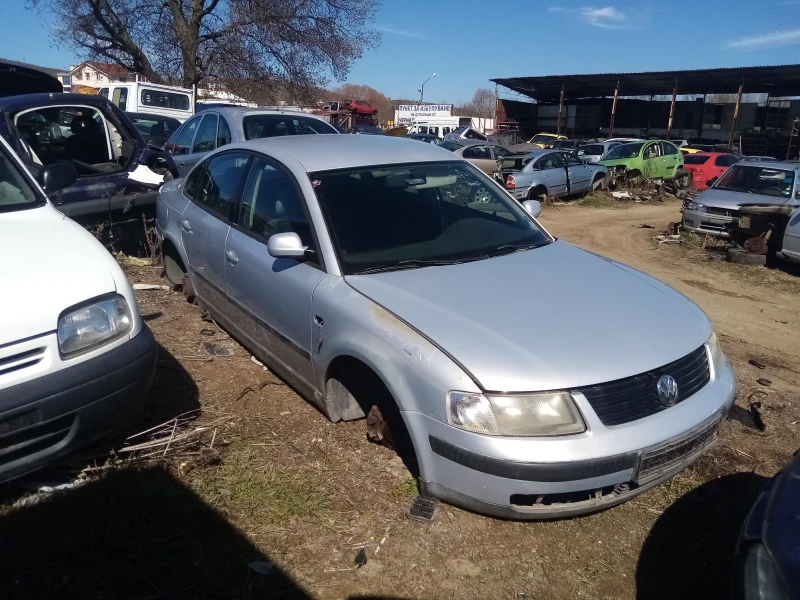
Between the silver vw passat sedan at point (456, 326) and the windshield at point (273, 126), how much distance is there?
13.4ft

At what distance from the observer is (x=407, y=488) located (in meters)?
3.21

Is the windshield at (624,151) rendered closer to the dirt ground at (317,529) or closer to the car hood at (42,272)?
the dirt ground at (317,529)

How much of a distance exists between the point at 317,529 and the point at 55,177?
2.96 meters

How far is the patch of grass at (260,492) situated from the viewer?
3.00 m

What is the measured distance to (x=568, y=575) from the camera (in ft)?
8.95

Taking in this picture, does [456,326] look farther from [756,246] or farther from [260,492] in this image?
[756,246]

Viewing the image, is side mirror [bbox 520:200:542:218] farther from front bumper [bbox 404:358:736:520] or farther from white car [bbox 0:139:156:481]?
white car [bbox 0:139:156:481]

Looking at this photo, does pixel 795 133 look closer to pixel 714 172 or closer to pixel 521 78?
pixel 521 78

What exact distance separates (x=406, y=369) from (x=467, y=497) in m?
0.60

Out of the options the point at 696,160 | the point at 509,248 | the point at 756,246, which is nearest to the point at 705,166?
the point at 696,160

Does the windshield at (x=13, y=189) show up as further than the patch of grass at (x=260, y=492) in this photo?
Yes

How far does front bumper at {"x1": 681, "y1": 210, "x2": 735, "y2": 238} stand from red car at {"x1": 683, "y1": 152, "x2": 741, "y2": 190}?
9.92 metres

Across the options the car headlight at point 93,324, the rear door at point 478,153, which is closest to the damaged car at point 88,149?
the car headlight at point 93,324

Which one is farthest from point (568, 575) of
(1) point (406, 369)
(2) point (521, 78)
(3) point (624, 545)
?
(2) point (521, 78)
